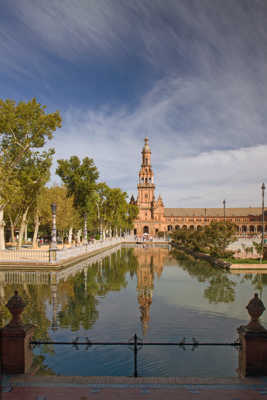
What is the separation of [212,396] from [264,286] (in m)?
15.4

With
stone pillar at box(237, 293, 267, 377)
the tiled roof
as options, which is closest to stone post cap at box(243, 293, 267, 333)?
stone pillar at box(237, 293, 267, 377)

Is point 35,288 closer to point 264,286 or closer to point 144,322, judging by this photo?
point 144,322

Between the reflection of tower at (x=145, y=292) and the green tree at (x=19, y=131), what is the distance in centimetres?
1632

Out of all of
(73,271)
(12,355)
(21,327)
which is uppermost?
(21,327)

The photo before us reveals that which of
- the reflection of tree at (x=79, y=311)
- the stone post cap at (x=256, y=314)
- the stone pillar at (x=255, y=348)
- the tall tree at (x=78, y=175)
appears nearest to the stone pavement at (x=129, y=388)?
the stone pillar at (x=255, y=348)

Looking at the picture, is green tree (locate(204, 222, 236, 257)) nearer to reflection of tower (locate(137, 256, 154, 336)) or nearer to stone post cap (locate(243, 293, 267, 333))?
reflection of tower (locate(137, 256, 154, 336))

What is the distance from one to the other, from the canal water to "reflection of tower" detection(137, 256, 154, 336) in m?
0.04

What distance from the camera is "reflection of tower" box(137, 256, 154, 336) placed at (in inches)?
505

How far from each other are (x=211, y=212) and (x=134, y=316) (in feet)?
493

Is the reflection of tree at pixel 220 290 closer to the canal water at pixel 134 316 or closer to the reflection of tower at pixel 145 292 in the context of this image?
the canal water at pixel 134 316

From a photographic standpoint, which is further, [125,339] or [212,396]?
[125,339]

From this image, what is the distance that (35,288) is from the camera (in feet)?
59.9

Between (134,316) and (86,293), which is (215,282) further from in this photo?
(134,316)

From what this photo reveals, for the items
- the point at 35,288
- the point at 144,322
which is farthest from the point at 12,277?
the point at 144,322
